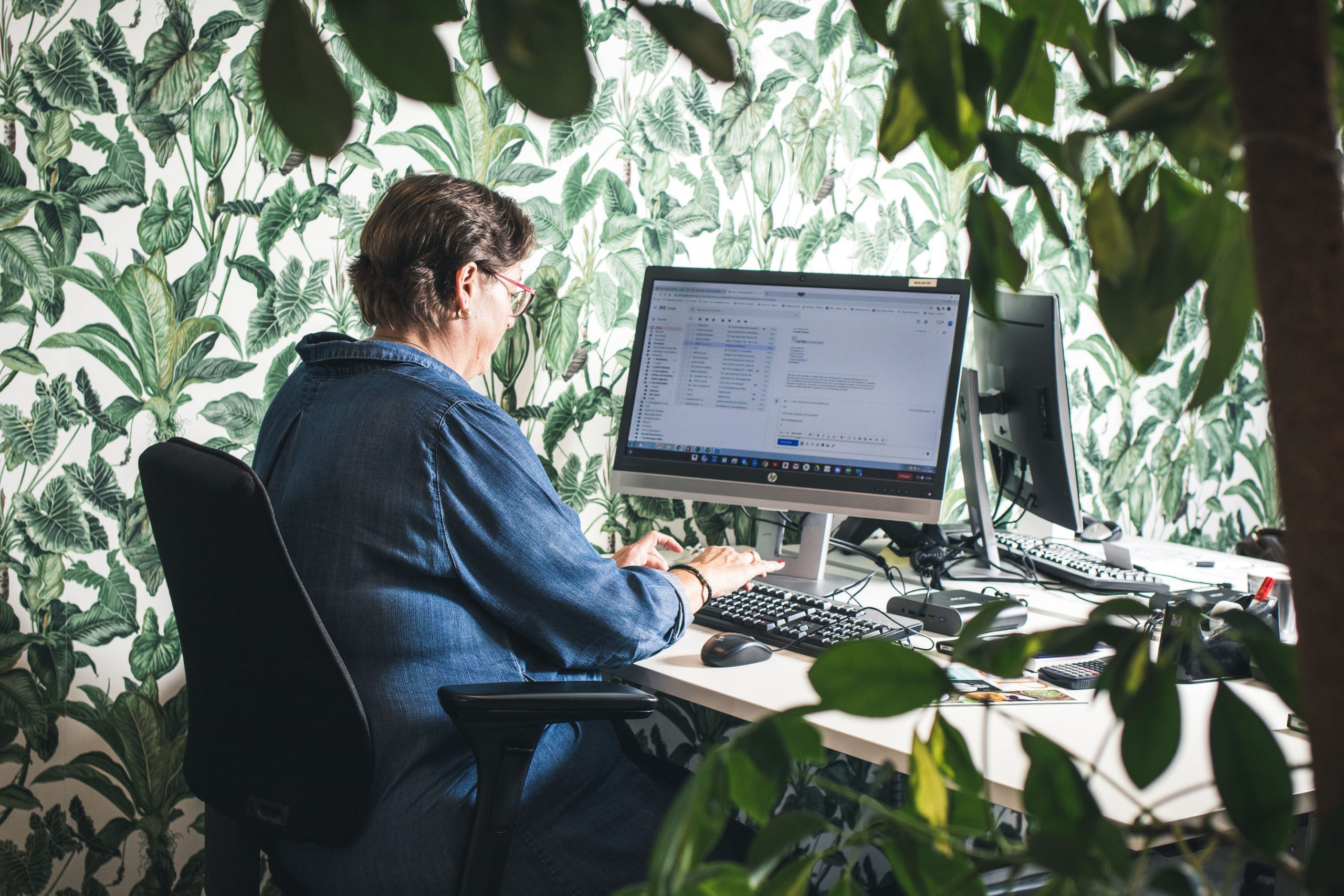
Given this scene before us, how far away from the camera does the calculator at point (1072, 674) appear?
127 cm

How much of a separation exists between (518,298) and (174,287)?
0.51 meters

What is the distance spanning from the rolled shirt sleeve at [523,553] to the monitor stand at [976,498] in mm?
839

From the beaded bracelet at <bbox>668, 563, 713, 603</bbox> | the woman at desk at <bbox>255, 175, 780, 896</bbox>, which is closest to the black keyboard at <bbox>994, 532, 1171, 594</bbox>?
the beaded bracelet at <bbox>668, 563, 713, 603</bbox>

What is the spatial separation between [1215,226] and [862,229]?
2038 millimetres

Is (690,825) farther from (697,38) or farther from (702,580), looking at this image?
(702,580)

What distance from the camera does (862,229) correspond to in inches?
91.6

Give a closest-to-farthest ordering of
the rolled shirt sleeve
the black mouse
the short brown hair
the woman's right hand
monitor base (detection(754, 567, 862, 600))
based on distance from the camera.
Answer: the rolled shirt sleeve
the black mouse
the short brown hair
the woman's right hand
monitor base (detection(754, 567, 862, 600))

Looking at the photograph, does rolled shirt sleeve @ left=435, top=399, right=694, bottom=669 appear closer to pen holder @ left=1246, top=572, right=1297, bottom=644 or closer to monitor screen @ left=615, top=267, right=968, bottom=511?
monitor screen @ left=615, top=267, right=968, bottom=511

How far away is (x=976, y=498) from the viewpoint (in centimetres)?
189

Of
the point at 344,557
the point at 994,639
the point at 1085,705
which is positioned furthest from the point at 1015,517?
the point at 994,639

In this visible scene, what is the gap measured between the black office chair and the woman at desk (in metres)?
0.07

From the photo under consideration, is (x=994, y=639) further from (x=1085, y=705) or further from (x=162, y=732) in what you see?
(x=162, y=732)

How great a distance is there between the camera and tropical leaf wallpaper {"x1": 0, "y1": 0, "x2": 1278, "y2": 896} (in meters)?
1.48

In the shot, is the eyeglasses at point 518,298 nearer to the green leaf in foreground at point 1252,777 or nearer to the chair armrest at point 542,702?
the chair armrest at point 542,702
